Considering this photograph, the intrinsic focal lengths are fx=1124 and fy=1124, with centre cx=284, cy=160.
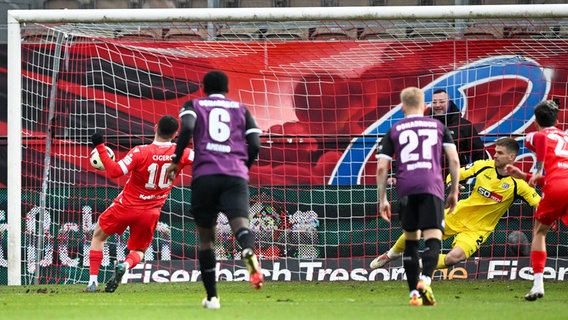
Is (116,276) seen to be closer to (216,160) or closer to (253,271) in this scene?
(216,160)

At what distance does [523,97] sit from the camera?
1313 centimetres

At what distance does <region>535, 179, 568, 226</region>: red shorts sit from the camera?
9289mm

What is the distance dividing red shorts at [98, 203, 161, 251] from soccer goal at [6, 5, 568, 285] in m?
1.84

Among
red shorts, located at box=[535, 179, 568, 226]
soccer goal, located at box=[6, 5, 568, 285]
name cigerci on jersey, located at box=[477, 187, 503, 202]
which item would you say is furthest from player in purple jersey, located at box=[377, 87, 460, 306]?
soccer goal, located at box=[6, 5, 568, 285]

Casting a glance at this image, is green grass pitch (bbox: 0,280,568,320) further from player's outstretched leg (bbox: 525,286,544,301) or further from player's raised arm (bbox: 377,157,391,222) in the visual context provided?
player's raised arm (bbox: 377,157,391,222)

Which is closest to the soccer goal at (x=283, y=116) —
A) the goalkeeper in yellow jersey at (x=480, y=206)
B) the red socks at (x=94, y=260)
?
the goalkeeper in yellow jersey at (x=480, y=206)

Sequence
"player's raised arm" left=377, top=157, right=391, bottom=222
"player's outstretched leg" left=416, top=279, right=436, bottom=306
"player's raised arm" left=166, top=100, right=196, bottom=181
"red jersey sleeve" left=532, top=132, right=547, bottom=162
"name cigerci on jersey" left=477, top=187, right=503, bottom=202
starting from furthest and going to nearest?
"name cigerci on jersey" left=477, top=187, right=503, bottom=202, "red jersey sleeve" left=532, top=132, right=547, bottom=162, "player's raised arm" left=377, top=157, right=391, bottom=222, "player's outstretched leg" left=416, top=279, right=436, bottom=306, "player's raised arm" left=166, top=100, right=196, bottom=181

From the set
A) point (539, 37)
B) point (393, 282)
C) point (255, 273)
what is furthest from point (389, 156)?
point (539, 37)

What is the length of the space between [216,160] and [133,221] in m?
2.96

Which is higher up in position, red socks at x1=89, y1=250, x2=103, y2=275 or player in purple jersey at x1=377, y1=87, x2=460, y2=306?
player in purple jersey at x1=377, y1=87, x2=460, y2=306

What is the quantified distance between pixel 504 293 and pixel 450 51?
12.2ft

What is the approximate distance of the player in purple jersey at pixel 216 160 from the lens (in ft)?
26.0

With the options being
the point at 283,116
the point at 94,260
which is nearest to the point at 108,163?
the point at 94,260

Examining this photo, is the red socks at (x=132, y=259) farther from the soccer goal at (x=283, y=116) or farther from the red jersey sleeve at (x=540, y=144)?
the red jersey sleeve at (x=540, y=144)
